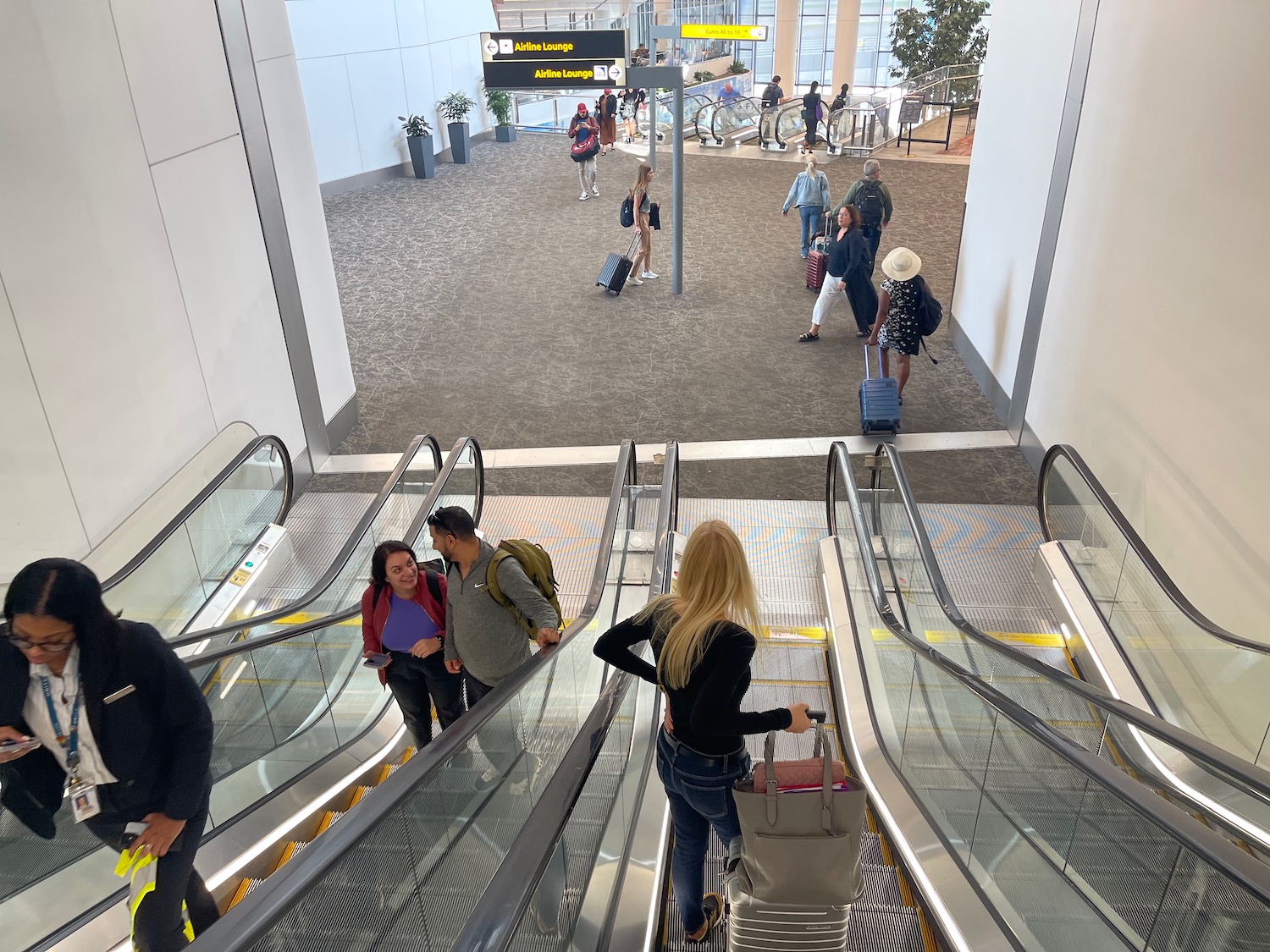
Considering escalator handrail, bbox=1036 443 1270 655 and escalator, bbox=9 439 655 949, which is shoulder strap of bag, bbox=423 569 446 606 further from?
escalator handrail, bbox=1036 443 1270 655

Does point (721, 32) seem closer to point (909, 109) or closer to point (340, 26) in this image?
point (909, 109)

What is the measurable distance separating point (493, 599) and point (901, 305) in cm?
617

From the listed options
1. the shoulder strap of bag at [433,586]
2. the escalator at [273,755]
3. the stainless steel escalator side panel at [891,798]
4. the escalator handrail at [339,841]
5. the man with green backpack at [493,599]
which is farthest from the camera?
the shoulder strap of bag at [433,586]

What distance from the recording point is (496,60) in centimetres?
1110

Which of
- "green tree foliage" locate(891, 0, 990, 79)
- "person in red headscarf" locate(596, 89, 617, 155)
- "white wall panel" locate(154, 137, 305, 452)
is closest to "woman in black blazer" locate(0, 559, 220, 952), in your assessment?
"white wall panel" locate(154, 137, 305, 452)

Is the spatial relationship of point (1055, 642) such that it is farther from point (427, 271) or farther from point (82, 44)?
point (427, 271)

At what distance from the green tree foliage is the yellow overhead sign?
4624mm

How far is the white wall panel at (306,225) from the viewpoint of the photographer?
7.61m

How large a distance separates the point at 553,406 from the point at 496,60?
4695 mm

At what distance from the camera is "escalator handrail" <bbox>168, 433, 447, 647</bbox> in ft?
13.0

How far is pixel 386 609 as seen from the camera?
3.71m

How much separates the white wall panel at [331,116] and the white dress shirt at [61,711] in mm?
16069

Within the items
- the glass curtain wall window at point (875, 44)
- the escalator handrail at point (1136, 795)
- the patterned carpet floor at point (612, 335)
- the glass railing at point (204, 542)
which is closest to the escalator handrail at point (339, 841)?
the escalator handrail at point (1136, 795)

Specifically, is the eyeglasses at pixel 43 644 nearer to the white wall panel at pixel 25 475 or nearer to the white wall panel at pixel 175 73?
the white wall panel at pixel 25 475
